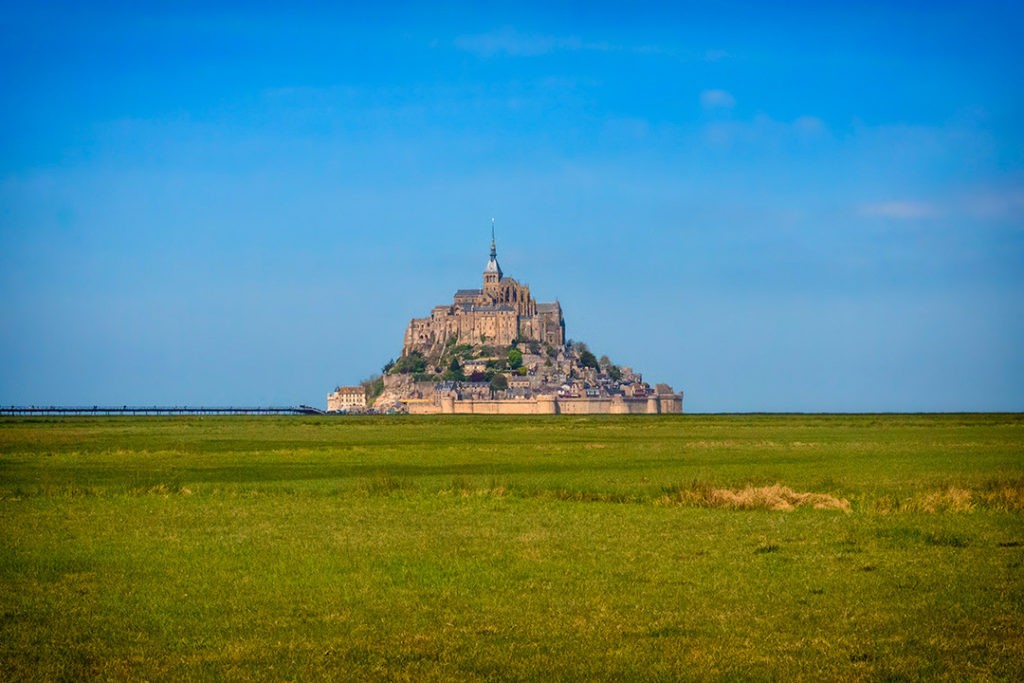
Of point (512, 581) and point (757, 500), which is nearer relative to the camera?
point (512, 581)

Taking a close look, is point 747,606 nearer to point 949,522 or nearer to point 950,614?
point 950,614

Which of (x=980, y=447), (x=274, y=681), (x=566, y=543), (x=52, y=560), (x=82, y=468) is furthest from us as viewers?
(x=980, y=447)

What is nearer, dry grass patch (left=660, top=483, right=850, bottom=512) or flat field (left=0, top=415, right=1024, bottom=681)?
flat field (left=0, top=415, right=1024, bottom=681)

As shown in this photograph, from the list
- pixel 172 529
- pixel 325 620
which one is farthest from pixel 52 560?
pixel 325 620

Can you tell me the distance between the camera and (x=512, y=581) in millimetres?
18438

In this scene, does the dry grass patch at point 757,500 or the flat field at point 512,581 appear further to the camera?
the dry grass patch at point 757,500

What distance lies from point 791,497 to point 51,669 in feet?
66.0

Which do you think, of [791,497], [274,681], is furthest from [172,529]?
[791,497]

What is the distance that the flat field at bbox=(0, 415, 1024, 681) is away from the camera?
13750 mm

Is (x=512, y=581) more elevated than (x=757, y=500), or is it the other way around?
(x=757, y=500)

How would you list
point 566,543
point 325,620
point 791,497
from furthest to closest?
point 791,497, point 566,543, point 325,620

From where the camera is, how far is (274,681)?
1288cm

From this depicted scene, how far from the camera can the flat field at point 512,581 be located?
541 inches

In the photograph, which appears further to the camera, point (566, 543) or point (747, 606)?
point (566, 543)
